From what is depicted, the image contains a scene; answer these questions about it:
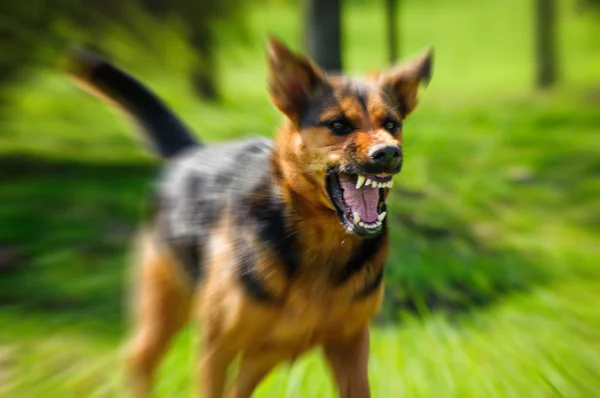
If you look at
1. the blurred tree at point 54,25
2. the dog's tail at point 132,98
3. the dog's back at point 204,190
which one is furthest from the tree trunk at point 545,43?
the dog's back at point 204,190

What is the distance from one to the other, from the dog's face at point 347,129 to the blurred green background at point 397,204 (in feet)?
2.72

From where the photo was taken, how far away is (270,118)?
891cm

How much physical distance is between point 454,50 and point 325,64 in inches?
290

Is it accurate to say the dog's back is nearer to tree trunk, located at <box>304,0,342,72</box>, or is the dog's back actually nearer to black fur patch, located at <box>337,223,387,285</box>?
black fur patch, located at <box>337,223,387,285</box>

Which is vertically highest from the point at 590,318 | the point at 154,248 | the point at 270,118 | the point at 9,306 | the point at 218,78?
the point at 218,78

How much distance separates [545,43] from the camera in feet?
38.1

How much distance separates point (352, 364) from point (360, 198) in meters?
0.77

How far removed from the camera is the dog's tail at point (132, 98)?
4.13m

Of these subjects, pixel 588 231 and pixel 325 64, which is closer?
pixel 325 64

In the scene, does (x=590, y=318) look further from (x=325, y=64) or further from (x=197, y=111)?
(x=197, y=111)

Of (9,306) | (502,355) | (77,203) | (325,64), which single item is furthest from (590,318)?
(77,203)

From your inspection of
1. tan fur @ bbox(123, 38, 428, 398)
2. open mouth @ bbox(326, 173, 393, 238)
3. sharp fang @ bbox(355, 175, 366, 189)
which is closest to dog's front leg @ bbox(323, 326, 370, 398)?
tan fur @ bbox(123, 38, 428, 398)

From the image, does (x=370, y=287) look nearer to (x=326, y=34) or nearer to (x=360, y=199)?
(x=360, y=199)

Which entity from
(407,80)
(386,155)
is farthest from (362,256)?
(407,80)
